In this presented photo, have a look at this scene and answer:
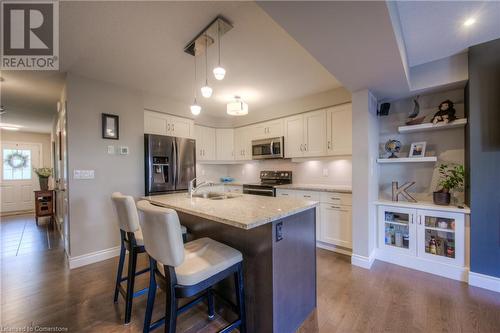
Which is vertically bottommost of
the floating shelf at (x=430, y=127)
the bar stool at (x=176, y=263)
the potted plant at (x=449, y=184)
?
the bar stool at (x=176, y=263)

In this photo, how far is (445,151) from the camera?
9.00 ft

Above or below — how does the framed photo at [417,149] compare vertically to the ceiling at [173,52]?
below

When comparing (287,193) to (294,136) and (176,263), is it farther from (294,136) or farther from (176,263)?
(176,263)

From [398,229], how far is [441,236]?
16.7 inches

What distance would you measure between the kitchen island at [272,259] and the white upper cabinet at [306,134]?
2.03m

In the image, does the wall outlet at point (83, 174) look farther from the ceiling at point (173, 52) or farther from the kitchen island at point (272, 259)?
the kitchen island at point (272, 259)

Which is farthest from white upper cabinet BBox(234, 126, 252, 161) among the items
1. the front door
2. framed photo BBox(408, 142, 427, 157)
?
the front door

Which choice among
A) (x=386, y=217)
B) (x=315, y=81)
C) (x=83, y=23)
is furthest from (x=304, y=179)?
(x=83, y=23)

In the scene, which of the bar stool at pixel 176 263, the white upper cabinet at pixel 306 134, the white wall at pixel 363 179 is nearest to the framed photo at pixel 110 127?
the bar stool at pixel 176 263

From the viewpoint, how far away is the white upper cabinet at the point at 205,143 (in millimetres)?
4604

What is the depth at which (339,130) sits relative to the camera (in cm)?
337

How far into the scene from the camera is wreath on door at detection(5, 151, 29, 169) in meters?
6.10

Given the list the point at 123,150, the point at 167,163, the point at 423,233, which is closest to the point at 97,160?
the point at 123,150

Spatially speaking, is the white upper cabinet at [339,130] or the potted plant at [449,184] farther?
the white upper cabinet at [339,130]
